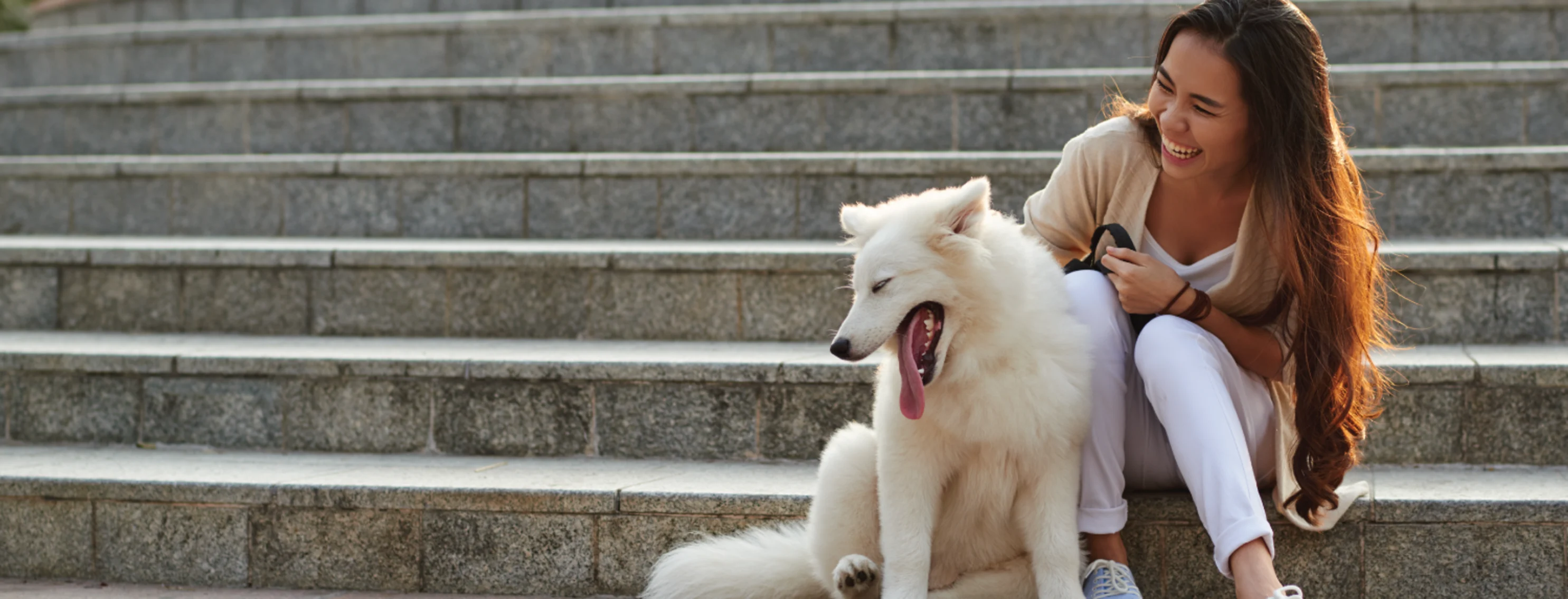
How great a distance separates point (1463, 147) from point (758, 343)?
3.06m

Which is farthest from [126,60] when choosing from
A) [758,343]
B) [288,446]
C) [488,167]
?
[758,343]

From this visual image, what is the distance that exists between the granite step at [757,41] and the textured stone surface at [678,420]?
2838 millimetres

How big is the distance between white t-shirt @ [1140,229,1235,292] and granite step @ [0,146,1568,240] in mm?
1572

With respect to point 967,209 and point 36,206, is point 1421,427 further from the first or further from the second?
point 36,206

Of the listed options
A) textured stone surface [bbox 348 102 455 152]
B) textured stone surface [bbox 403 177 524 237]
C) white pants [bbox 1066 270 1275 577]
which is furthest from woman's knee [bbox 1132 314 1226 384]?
textured stone surface [bbox 348 102 455 152]

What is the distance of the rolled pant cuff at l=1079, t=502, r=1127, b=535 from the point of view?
2.69 metres

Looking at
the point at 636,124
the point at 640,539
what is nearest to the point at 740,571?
the point at 640,539

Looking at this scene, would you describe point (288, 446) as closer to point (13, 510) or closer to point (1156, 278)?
point (13, 510)

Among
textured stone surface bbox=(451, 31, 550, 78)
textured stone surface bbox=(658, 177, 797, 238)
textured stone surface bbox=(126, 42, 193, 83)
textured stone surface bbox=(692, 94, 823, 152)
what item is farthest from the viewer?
textured stone surface bbox=(126, 42, 193, 83)

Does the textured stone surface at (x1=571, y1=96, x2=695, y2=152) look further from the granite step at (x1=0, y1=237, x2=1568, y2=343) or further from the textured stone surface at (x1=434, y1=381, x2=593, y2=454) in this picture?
the textured stone surface at (x1=434, y1=381, x2=593, y2=454)

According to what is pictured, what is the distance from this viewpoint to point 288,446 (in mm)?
3756

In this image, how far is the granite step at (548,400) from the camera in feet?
10.8

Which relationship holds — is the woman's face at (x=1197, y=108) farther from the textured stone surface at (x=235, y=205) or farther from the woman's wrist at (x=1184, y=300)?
the textured stone surface at (x=235, y=205)

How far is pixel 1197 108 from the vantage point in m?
2.61
